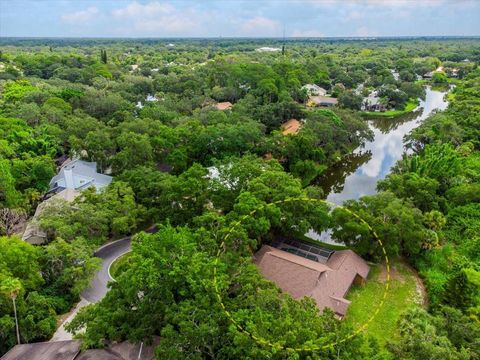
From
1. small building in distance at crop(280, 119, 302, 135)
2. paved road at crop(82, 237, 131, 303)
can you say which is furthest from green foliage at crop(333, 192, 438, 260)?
small building in distance at crop(280, 119, 302, 135)

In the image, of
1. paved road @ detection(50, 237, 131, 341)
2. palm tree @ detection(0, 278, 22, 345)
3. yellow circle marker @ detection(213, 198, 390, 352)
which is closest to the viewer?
yellow circle marker @ detection(213, 198, 390, 352)

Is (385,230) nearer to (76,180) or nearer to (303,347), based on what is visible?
(303,347)

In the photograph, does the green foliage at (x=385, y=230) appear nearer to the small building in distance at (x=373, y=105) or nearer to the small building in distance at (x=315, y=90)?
the small building in distance at (x=373, y=105)

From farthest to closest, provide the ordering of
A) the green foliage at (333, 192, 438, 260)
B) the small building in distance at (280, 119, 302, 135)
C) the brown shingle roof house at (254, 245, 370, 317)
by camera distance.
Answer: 1. the small building in distance at (280, 119, 302, 135)
2. the green foliage at (333, 192, 438, 260)
3. the brown shingle roof house at (254, 245, 370, 317)

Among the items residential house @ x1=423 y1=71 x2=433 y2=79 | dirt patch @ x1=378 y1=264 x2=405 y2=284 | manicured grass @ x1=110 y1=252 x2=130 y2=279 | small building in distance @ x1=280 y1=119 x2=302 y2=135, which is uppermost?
residential house @ x1=423 y1=71 x2=433 y2=79

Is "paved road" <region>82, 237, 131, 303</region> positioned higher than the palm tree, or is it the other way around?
the palm tree

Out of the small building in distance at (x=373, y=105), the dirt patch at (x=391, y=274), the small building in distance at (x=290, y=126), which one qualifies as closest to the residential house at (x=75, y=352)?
the dirt patch at (x=391, y=274)

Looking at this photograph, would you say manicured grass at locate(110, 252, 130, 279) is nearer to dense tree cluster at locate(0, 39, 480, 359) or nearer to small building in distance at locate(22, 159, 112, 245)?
dense tree cluster at locate(0, 39, 480, 359)
